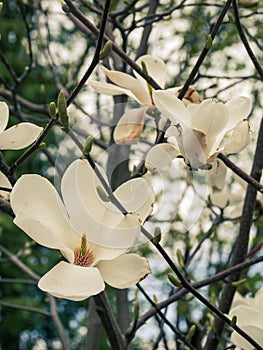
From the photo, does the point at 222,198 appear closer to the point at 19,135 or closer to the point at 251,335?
the point at 251,335

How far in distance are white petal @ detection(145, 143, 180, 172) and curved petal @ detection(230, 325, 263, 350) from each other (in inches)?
8.6

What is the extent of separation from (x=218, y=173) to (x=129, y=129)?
15 cm

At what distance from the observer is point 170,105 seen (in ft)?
2.27

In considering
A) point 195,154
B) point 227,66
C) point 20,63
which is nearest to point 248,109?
point 195,154

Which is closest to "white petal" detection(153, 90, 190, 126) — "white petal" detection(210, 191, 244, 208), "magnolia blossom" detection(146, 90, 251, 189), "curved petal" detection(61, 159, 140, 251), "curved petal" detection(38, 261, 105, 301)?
"magnolia blossom" detection(146, 90, 251, 189)

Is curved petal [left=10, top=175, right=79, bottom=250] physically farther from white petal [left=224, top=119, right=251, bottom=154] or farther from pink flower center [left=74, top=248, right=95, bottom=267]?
white petal [left=224, top=119, right=251, bottom=154]

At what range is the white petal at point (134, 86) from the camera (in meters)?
0.82

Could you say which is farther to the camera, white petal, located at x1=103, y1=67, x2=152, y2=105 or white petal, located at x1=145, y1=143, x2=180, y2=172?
white petal, located at x1=103, y1=67, x2=152, y2=105

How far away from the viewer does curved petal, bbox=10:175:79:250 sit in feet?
1.91

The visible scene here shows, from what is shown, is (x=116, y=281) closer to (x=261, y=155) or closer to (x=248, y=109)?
(x=248, y=109)

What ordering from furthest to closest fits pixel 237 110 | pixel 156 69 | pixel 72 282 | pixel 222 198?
pixel 222 198 < pixel 156 69 < pixel 237 110 < pixel 72 282

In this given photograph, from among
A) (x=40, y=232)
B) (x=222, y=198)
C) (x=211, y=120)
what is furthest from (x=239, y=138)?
(x=222, y=198)

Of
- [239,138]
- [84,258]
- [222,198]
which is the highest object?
[239,138]

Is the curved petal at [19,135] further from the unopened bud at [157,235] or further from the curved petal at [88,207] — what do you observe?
the unopened bud at [157,235]
